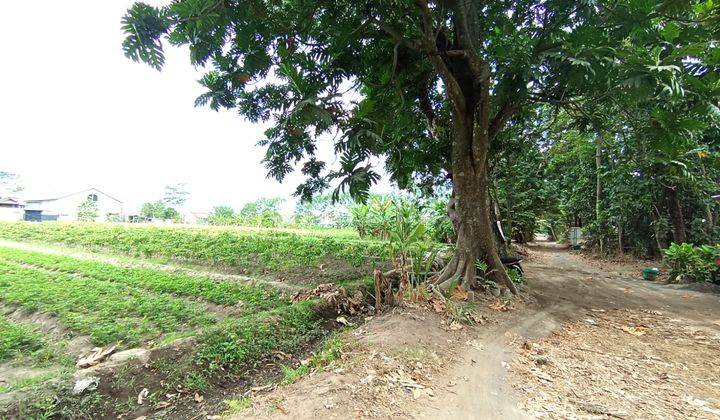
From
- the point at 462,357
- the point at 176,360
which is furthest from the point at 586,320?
the point at 176,360

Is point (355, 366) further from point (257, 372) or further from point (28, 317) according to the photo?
point (28, 317)

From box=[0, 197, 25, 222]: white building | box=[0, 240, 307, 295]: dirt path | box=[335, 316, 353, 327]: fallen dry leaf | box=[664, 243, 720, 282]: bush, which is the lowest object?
box=[335, 316, 353, 327]: fallen dry leaf

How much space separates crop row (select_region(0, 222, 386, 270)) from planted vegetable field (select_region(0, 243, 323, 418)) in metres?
1.78

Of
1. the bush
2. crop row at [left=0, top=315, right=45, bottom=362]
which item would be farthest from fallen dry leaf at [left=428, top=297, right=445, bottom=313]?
the bush

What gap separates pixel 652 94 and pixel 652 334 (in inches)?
112

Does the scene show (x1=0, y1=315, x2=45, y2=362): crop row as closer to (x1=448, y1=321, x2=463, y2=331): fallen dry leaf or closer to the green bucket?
(x1=448, y1=321, x2=463, y2=331): fallen dry leaf

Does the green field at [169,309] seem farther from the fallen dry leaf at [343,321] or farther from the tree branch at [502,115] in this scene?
the tree branch at [502,115]

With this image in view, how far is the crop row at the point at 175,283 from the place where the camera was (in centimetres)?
558

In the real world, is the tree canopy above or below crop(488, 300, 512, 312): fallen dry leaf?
above

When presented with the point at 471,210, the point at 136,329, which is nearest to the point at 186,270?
the point at 136,329

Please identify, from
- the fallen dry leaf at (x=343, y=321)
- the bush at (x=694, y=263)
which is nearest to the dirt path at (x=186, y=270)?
the fallen dry leaf at (x=343, y=321)

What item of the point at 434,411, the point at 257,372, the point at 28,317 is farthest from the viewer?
the point at 28,317

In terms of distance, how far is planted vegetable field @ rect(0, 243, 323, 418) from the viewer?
2.96 metres

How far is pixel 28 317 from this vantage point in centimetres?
470
